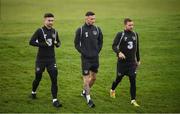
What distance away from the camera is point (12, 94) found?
39.7 ft

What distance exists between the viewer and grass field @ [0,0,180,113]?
11.2 meters

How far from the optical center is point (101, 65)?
16.5 metres

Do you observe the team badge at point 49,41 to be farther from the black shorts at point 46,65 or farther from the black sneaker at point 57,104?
the black sneaker at point 57,104

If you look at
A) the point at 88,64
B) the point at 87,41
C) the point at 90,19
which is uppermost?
the point at 90,19

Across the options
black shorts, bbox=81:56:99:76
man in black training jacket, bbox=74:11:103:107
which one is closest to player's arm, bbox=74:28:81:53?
man in black training jacket, bbox=74:11:103:107

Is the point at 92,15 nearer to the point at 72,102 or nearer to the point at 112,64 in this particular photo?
the point at 72,102

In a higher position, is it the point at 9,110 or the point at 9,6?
the point at 9,6

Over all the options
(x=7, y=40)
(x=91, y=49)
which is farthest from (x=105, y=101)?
(x=7, y=40)

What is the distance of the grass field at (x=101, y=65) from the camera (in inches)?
443

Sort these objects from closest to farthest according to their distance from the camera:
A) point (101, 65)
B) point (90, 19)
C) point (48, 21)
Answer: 1. point (48, 21)
2. point (90, 19)
3. point (101, 65)

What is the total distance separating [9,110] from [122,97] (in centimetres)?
368

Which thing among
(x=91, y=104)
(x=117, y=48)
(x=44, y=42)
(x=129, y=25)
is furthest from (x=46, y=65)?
(x=129, y=25)

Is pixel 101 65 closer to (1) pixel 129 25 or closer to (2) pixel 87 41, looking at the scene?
(2) pixel 87 41

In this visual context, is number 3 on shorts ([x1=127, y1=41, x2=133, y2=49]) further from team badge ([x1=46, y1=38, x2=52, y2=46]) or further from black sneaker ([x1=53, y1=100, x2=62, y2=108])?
black sneaker ([x1=53, y1=100, x2=62, y2=108])
